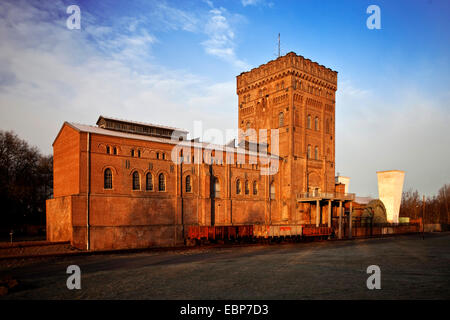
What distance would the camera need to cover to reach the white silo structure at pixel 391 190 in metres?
60.3

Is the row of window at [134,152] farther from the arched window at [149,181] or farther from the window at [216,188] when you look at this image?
the window at [216,188]

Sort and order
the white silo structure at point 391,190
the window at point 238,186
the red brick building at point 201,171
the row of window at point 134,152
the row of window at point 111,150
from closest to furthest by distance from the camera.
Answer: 1. the red brick building at point 201,171
2. the row of window at point 111,150
3. the row of window at point 134,152
4. the window at point 238,186
5. the white silo structure at point 391,190

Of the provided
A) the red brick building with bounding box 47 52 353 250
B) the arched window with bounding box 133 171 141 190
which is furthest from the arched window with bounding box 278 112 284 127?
the arched window with bounding box 133 171 141 190

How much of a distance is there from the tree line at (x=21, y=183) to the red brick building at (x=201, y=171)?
16062 millimetres

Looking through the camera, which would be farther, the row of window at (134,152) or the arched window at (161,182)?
the arched window at (161,182)

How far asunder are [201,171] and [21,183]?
28.4 m

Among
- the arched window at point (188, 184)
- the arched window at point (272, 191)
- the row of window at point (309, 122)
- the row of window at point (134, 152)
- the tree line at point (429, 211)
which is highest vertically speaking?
the row of window at point (309, 122)

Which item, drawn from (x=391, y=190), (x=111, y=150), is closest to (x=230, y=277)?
(x=111, y=150)

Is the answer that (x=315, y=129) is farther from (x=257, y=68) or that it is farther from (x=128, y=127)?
(x=128, y=127)

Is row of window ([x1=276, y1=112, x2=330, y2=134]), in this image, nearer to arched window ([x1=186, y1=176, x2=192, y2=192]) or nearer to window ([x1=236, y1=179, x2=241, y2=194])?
window ([x1=236, y1=179, x2=241, y2=194])

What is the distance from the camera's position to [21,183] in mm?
48812

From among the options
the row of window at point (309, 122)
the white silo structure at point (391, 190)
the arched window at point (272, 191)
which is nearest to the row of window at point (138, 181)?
the arched window at point (272, 191)

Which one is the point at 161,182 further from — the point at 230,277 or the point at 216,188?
the point at 230,277

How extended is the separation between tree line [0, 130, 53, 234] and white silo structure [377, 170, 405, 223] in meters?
54.7
